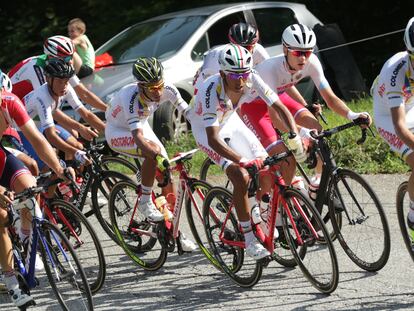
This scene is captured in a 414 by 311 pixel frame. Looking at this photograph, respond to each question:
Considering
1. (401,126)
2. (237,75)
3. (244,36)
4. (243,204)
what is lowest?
(243,204)

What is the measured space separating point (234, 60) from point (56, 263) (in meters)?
1.99

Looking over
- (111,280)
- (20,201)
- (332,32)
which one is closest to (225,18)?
(332,32)

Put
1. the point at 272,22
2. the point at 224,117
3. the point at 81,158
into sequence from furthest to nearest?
the point at 272,22, the point at 224,117, the point at 81,158

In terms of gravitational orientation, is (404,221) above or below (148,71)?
below

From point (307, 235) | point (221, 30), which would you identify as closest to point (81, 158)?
point (307, 235)

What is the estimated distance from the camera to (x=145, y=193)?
8062mm

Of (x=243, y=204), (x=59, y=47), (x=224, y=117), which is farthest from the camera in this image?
(x=59, y=47)

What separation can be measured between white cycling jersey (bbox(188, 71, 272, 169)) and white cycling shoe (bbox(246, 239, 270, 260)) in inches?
25.0

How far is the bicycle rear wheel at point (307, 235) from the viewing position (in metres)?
6.95

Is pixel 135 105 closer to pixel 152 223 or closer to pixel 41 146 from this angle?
pixel 152 223

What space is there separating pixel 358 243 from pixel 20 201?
265 centimetres

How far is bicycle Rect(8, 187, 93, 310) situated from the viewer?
668 centimetres

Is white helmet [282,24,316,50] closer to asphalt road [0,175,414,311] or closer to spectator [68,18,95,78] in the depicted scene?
asphalt road [0,175,414,311]

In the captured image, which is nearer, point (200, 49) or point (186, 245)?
point (186, 245)
